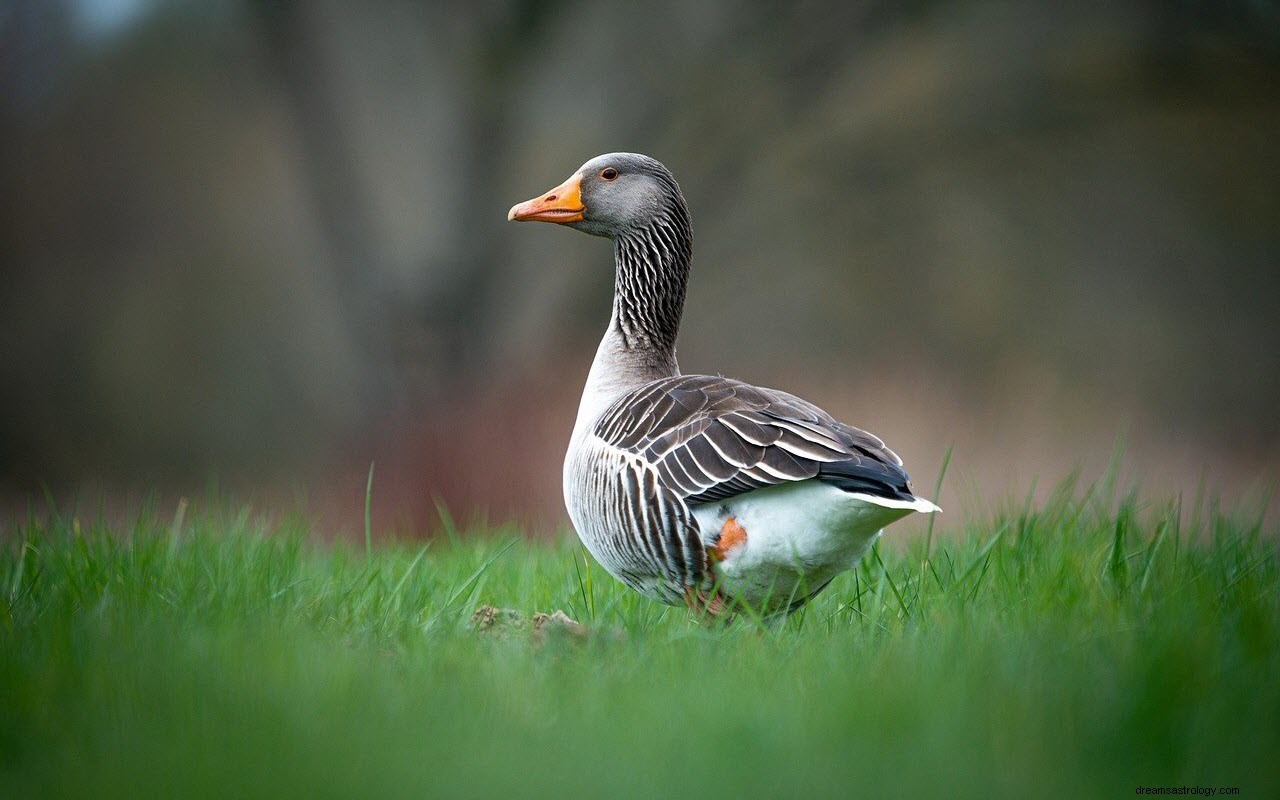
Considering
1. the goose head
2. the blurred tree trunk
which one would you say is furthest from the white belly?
the blurred tree trunk

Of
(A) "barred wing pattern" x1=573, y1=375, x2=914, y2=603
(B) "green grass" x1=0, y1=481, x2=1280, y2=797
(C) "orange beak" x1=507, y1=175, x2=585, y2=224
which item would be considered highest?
(C) "orange beak" x1=507, y1=175, x2=585, y2=224

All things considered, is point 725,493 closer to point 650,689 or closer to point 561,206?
point 650,689

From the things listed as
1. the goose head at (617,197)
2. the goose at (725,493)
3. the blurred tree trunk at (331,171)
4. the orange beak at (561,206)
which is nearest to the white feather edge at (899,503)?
the goose at (725,493)

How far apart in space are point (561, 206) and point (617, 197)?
25 cm

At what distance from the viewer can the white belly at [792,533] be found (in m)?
3.42

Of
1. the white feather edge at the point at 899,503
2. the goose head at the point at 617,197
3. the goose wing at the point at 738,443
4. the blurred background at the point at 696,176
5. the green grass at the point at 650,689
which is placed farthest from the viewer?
the blurred background at the point at 696,176

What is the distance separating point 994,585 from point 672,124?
668 centimetres

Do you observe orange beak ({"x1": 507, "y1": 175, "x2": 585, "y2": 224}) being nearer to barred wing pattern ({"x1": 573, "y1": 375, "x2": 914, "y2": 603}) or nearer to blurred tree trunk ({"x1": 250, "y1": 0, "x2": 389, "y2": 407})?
barred wing pattern ({"x1": 573, "y1": 375, "x2": 914, "y2": 603})

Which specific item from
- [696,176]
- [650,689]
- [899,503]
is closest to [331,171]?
[696,176]

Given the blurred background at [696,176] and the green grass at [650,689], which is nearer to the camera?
the green grass at [650,689]

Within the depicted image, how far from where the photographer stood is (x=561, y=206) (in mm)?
4809

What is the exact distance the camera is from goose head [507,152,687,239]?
4.80 m

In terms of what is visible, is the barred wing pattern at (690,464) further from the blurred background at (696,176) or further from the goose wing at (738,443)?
the blurred background at (696,176)

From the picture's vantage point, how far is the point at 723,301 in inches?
431
